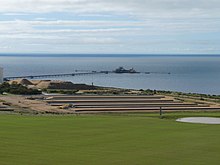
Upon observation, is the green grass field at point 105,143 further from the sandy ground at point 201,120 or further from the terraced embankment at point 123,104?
the terraced embankment at point 123,104

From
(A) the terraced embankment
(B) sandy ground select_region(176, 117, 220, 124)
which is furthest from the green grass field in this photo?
(A) the terraced embankment

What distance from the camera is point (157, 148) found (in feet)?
68.9

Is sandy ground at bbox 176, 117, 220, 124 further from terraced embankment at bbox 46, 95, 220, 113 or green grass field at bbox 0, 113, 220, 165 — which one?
terraced embankment at bbox 46, 95, 220, 113

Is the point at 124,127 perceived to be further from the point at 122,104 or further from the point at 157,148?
the point at 122,104

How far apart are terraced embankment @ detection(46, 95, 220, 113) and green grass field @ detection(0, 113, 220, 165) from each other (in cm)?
1799

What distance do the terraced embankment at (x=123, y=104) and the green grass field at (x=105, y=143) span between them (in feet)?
59.0

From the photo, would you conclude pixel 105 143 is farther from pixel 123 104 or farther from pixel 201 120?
pixel 123 104

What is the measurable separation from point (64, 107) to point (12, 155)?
31454 millimetres

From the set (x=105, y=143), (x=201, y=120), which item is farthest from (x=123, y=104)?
(x=105, y=143)

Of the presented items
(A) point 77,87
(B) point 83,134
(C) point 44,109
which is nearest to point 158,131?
(B) point 83,134

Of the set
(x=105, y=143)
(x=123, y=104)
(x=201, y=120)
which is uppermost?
(x=105, y=143)

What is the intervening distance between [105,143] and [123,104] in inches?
1310

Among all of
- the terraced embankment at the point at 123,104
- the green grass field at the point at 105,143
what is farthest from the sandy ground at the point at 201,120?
the terraced embankment at the point at 123,104

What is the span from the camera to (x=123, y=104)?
5547 cm
